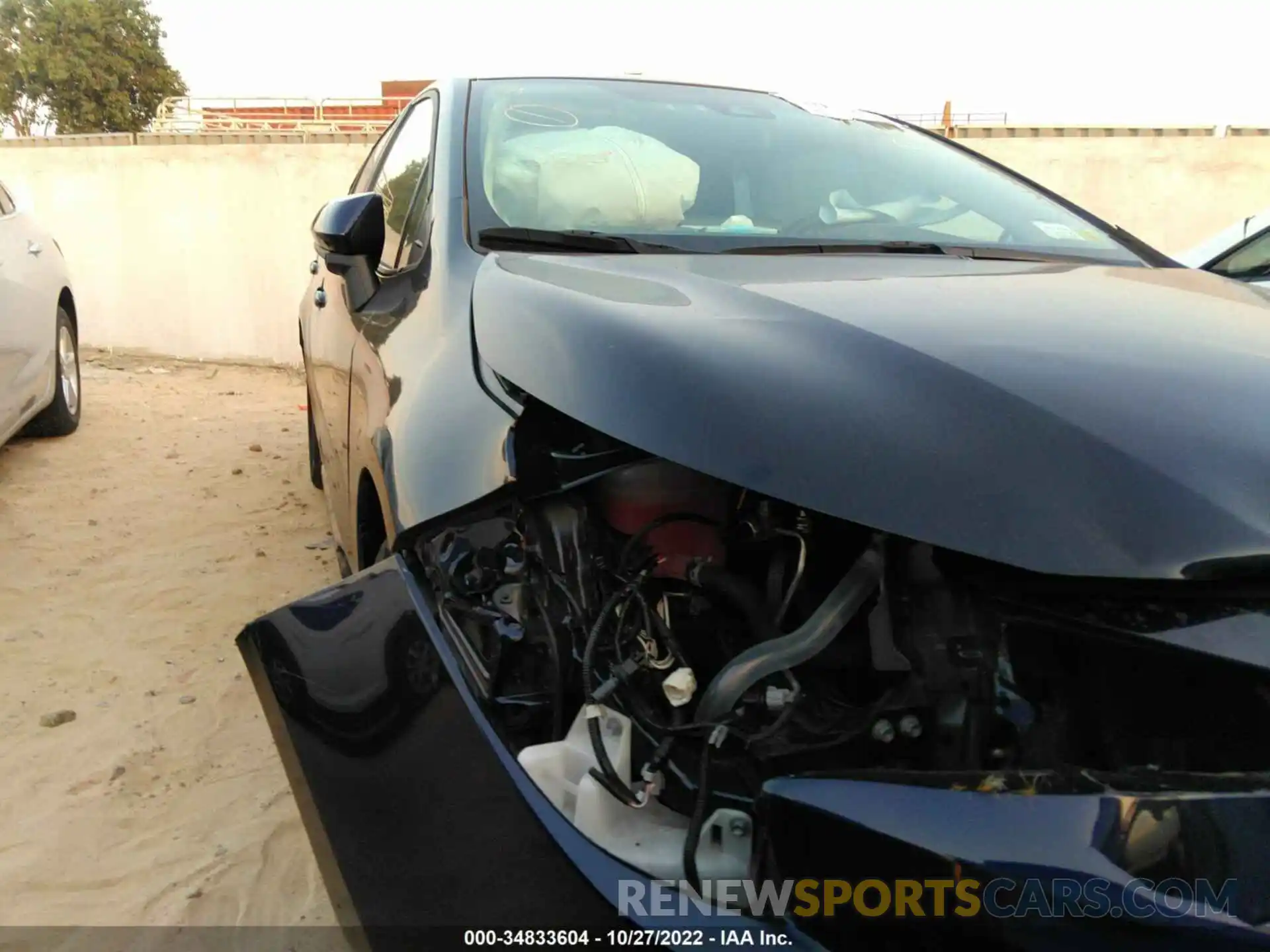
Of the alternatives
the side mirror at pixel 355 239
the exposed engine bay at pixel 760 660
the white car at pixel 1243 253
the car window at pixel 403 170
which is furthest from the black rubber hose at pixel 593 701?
the white car at pixel 1243 253

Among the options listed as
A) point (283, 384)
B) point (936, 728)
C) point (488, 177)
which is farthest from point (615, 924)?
point (283, 384)

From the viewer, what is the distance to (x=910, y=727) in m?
1.10

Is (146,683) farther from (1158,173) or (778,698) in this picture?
(1158,173)

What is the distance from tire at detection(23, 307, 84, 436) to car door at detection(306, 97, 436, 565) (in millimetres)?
3048

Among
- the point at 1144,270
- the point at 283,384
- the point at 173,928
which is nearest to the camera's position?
the point at 173,928

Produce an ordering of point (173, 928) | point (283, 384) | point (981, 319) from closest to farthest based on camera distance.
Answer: point (981, 319)
point (173, 928)
point (283, 384)

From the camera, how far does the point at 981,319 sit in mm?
1408

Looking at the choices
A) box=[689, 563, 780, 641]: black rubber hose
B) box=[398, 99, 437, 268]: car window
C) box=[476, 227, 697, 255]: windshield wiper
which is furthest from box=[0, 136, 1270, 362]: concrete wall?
box=[689, 563, 780, 641]: black rubber hose

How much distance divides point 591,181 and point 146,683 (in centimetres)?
193

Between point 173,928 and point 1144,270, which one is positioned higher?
point 1144,270

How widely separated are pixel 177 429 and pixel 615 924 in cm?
610

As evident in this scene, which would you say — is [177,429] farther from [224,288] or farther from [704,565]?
[704,565]

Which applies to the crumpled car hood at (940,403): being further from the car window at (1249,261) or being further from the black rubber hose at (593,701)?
the car window at (1249,261)

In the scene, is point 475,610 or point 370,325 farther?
point 370,325
